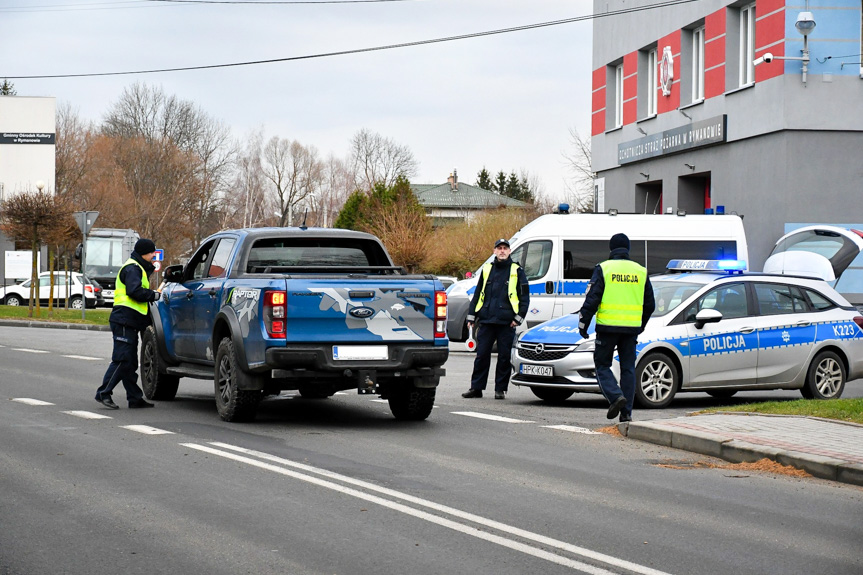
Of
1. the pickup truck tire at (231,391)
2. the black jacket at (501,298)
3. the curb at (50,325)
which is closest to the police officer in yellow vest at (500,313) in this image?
the black jacket at (501,298)

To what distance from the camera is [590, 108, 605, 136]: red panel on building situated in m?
36.8

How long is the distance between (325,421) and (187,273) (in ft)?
8.65

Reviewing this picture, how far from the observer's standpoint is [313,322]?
1062cm

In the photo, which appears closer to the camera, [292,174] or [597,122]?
[597,122]

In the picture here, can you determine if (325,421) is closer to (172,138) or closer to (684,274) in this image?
(684,274)

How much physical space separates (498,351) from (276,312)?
4405 mm

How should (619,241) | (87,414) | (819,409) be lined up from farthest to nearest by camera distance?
(87,414), (819,409), (619,241)

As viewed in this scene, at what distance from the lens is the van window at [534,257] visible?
21.2 m

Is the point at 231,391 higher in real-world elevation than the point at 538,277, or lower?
lower

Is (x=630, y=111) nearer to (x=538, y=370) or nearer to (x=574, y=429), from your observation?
(x=538, y=370)

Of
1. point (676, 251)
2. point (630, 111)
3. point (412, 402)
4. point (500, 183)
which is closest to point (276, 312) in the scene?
point (412, 402)

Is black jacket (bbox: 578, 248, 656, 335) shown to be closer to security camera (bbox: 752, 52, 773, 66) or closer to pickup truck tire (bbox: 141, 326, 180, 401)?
pickup truck tire (bbox: 141, 326, 180, 401)

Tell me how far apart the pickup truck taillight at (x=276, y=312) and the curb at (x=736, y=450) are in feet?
10.7

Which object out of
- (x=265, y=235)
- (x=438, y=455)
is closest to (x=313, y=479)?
(x=438, y=455)
